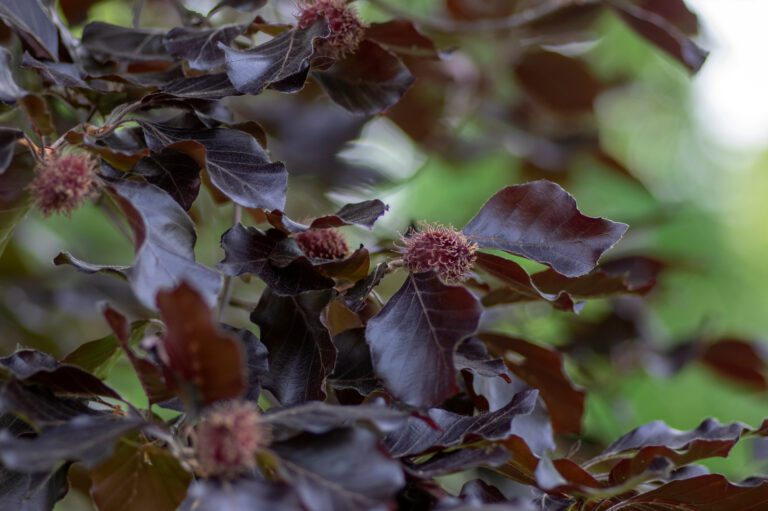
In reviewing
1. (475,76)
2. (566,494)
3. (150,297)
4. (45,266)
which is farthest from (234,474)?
(475,76)

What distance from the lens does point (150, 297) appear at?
691mm

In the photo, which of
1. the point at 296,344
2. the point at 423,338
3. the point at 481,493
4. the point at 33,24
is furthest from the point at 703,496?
the point at 33,24

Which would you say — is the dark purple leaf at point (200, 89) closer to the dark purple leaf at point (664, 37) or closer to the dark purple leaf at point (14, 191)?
the dark purple leaf at point (14, 191)

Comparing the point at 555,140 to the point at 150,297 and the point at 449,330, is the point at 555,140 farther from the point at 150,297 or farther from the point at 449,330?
the point at 150,297

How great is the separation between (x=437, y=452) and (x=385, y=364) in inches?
4.0

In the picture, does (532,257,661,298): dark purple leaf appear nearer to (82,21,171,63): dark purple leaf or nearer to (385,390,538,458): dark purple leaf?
(385,390,538,458): dark purple leaf

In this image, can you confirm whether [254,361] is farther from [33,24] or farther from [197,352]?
[33,24]

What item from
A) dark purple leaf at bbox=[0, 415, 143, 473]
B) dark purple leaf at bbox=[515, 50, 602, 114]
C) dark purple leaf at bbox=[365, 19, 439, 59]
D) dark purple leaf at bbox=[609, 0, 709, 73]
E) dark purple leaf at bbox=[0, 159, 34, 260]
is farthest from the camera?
dark purple leaf at bbox=[515, 50, 602, 114]

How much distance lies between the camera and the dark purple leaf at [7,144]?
2.44 feet

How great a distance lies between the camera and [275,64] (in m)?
0.84

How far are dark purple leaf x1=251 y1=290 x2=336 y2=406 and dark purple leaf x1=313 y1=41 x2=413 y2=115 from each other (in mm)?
268

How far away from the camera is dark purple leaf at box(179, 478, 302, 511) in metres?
0.60

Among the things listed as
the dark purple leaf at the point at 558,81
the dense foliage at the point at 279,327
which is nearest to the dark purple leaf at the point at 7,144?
the dense foliage at the point at 279,327

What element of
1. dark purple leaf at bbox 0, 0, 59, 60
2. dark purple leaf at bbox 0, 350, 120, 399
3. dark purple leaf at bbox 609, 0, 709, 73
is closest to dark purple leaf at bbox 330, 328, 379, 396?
dark purple leaf at bbox 0, 350, 120, 399
